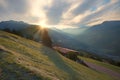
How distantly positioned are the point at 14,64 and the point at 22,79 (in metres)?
2.69

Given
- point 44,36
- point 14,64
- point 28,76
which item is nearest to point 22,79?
point 28,76

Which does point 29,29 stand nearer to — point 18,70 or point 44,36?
point 44,36

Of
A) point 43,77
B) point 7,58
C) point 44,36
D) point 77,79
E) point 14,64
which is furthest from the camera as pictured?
point 44,36

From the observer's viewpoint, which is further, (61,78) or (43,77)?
(61,78)

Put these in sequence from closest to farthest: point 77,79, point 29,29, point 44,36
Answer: point 77,79
point 44,36
point 29,29

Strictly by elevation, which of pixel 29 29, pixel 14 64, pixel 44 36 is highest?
pixel 29 29

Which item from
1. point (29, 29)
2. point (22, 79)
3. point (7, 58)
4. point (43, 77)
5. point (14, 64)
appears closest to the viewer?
point (22, 79)

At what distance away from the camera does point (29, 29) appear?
6931 centimetres

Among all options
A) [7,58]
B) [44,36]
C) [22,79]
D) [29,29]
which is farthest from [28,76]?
[29,29]

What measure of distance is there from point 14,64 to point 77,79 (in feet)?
28.0

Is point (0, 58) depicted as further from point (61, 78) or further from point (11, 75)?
point (61, 78)

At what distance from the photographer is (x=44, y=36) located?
1617 inches

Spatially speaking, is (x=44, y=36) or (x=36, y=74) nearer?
(x=36, y=74)

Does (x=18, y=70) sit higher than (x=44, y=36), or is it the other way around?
(x=44, y=36)
